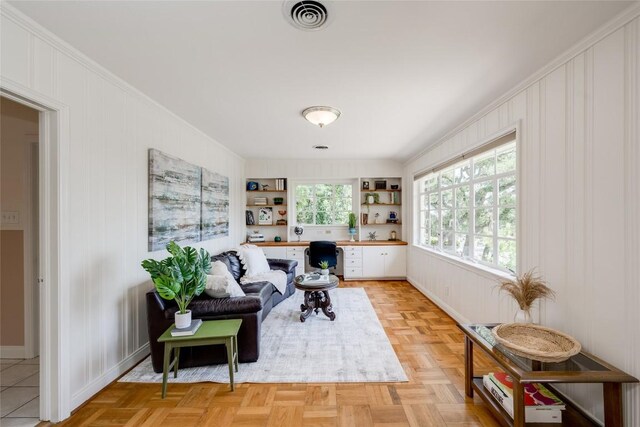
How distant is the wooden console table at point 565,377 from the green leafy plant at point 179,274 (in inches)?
84.1

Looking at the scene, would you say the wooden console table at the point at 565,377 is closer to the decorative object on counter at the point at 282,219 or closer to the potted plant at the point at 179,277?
the potted plant at the point at 179,277

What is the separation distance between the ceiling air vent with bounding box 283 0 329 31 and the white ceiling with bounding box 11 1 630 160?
52 millimetres

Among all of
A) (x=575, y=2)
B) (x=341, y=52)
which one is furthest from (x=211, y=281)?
(x=575, y=2)

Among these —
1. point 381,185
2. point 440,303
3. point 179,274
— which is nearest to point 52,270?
point 179,274

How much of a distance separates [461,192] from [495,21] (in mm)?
2308

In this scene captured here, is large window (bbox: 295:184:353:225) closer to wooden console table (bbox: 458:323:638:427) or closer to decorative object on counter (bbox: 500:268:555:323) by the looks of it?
decorative object on counter (bbox: 500:268:555:323)

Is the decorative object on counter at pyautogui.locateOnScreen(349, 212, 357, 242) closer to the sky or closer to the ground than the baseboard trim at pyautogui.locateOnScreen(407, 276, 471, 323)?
closer to the sky

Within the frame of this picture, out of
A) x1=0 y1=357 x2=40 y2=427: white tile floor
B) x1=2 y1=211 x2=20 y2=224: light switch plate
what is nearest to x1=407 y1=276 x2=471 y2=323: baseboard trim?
x1=0 y1=357 x2=40 y2=427: white tile floor

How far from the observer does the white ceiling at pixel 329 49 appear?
4.76 feet

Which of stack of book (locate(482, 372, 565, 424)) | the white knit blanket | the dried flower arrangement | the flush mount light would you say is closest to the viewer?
stack of book (locate(482, 372, 565, 424))

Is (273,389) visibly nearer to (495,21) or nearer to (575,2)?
(495,21)

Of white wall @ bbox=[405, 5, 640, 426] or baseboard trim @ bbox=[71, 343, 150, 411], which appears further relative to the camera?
baseboard trim @ bbox=[71, 343, 150, 411]

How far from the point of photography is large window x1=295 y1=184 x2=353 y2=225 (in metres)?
5.80

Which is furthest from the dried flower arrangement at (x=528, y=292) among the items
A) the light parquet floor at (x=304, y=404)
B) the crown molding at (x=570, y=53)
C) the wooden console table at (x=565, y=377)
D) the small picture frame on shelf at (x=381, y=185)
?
the small picture frame on shelf at (x=381, y=185)
